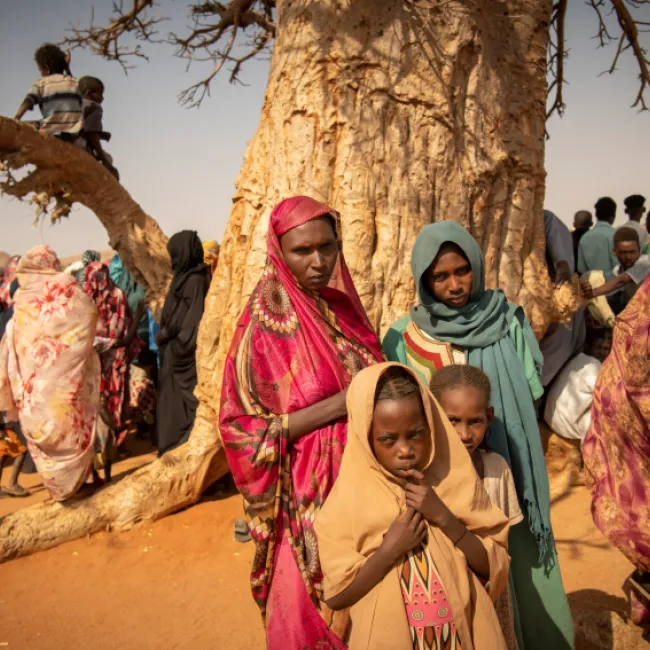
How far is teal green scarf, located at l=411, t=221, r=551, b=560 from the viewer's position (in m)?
2.26

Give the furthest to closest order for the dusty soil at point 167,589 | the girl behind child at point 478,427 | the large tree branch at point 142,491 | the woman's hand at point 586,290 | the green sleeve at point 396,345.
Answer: the woman's hand at point 586,290, the large tree branch at point 142,491, the dusty soil at point 167,589, the green sleeve at point 396,345, the girl behind child at point 478,427

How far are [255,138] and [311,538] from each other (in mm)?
3324

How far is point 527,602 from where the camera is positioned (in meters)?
2.29

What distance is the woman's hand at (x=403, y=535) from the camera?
5.01 ft

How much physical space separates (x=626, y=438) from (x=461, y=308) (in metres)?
0.91

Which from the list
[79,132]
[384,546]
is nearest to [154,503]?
[384,546]

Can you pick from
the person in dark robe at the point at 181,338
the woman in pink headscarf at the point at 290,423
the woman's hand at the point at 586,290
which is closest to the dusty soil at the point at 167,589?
the person in dark robe at the point at 181,338

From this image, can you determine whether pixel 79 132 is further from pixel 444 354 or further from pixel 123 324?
pixel 444 354

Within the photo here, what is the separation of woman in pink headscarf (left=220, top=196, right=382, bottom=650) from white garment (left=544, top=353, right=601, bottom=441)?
348cm

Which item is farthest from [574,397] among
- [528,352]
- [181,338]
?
[181,338]

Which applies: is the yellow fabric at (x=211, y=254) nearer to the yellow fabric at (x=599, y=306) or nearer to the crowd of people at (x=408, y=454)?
the yellow fabric at (x=599, y=306)

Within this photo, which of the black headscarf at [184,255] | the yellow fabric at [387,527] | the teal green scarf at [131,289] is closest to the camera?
the yellow fabric at [387,527]

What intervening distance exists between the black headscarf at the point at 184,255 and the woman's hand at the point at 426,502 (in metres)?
4.19

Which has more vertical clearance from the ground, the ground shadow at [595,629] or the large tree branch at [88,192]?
the large tree branch at [88,192]
